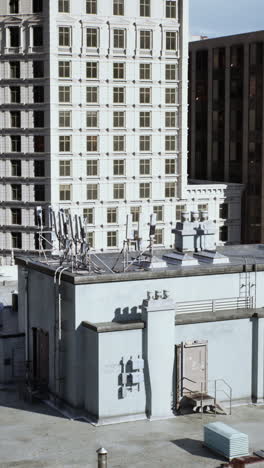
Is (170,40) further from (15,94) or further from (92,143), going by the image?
(15,94)

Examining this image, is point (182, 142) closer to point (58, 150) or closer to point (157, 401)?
point (58, 150)

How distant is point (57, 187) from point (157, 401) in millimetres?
58139

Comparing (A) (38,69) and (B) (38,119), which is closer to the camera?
(A) (38,69)

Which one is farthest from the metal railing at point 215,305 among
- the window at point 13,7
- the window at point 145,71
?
the window at point 13,7

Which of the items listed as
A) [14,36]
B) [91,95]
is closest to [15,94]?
[14,36]

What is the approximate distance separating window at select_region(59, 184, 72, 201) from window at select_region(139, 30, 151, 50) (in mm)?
17747

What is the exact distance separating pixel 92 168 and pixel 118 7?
59.0 feet

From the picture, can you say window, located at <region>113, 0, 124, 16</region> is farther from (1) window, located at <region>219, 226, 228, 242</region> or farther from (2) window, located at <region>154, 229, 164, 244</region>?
(1) window, located at <region>219, 226, 228, 242</region>

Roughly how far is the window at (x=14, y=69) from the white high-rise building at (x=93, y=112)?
0.36 feet

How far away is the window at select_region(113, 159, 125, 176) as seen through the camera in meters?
106

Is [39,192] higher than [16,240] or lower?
higher

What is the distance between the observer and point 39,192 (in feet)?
343

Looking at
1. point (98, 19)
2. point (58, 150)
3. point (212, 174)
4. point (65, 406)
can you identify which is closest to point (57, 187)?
point (58, 150)

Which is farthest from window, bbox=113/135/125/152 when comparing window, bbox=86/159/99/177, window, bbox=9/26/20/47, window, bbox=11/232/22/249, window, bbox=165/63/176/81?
window, bbox=9/26/20/47
